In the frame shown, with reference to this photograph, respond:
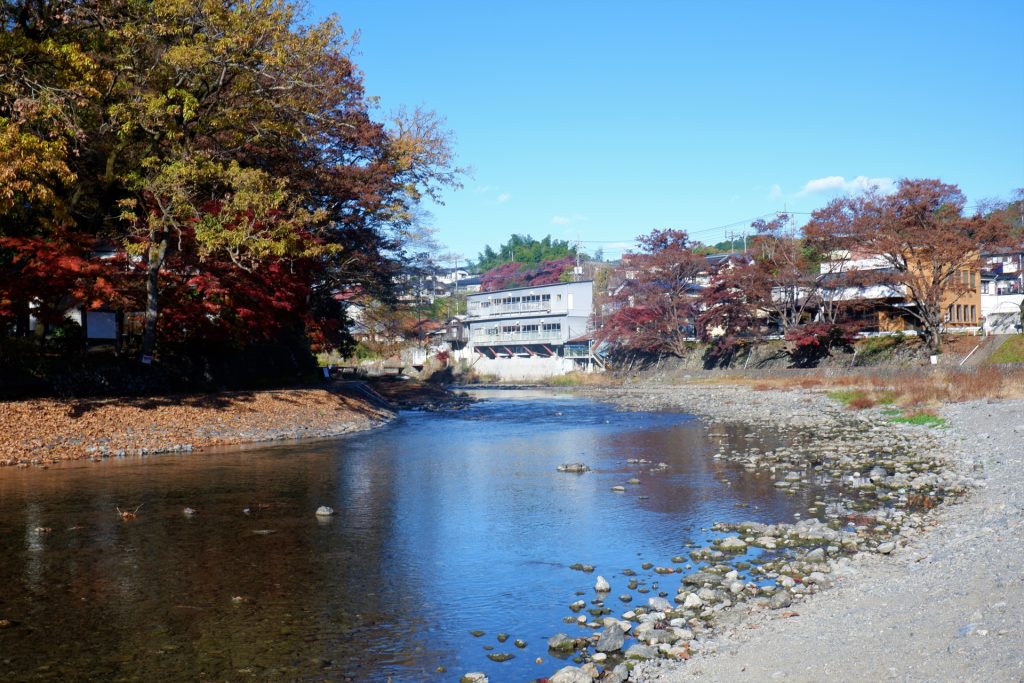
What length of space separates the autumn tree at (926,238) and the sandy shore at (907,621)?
34390 millimetres

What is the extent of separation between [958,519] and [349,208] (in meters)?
27.0

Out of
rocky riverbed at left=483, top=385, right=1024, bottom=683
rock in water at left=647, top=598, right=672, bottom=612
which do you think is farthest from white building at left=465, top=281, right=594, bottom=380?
rock in water at left=647, top=598, right=672, bottom=612

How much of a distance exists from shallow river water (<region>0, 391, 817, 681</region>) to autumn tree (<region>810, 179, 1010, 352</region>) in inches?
1162

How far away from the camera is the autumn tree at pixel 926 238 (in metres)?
41.9

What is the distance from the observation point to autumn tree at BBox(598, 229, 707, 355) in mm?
57938

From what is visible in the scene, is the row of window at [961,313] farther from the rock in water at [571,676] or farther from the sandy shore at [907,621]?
the rock in water at [571,676]

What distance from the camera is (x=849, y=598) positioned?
311 inches

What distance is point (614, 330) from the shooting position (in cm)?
6134

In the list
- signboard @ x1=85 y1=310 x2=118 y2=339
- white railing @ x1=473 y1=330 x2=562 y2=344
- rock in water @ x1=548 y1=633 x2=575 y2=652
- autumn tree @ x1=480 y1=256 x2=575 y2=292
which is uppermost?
autumn tree @ x1=480 y1=256 x2=575 y2=292

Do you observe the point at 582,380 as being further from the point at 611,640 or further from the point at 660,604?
the point at 611,640

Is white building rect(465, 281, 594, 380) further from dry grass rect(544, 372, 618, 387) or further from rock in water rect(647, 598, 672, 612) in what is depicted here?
rock in water rect(647, 598, 672, 612)

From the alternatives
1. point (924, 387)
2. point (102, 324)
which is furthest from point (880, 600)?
point (924, 387)

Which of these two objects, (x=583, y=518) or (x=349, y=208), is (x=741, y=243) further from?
(x=583, y=518)

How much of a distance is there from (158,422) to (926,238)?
1511 inches
